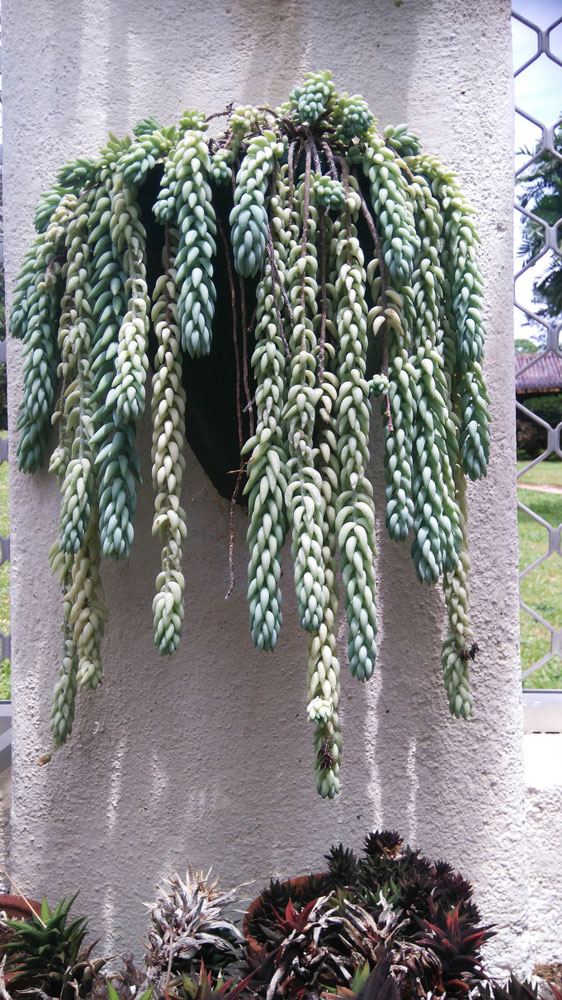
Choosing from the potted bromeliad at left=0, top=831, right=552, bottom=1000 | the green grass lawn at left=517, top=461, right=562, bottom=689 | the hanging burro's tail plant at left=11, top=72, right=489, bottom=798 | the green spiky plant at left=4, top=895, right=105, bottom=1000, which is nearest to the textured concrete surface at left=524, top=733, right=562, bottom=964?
the potted bromeliad at left=0, top=831, right=552, bottom=1000

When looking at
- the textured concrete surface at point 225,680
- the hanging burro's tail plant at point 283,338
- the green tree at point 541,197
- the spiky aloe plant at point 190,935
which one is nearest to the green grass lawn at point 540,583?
the green tree at point 541,197

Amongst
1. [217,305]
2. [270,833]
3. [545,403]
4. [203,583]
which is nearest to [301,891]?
[270,833]

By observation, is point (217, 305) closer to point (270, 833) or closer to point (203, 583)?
point (203, 583)

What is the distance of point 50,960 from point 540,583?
3100 millimetres

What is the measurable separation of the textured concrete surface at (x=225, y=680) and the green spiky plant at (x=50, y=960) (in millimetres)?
166

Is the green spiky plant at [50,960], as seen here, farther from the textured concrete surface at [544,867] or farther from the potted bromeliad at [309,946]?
the textured concrete surface at [544,867]

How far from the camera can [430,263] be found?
0.85 metres

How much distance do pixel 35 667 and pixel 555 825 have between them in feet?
2.77

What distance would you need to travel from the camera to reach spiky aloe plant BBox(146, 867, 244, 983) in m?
0.85

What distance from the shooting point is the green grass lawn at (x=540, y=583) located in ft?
9.18

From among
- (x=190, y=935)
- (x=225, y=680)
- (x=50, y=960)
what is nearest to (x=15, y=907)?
(x=50, y=960)

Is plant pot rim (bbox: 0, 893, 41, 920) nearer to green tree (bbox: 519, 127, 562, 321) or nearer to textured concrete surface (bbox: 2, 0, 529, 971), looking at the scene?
textured concrete surface (bbox: 2, 0, 529, 971)

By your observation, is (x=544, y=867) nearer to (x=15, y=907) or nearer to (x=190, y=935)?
(x=190, y=935)

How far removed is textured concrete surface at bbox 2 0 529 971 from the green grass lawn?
1449 mm
